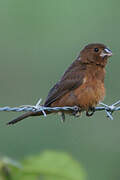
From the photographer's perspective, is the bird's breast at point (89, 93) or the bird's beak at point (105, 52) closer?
the bird's breast at point (89, 93)

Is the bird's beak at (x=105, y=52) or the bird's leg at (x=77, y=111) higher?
the bird's beak at (x=105, y=52)

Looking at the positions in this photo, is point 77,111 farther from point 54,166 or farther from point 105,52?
point 54,166

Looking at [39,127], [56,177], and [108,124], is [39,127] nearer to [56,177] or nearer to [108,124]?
[108,124]

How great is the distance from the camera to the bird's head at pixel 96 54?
18.5 ft

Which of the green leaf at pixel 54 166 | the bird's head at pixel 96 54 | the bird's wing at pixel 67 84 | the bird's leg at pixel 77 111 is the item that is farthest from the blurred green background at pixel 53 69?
the green leaf at pixel 54 166

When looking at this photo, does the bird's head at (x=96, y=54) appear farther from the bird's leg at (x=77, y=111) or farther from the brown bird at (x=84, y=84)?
the bird's leg at (x=77, y=111)

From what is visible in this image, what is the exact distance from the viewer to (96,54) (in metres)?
5.70

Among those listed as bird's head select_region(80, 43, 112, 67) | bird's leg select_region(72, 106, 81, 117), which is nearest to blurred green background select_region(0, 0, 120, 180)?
bird's leg select_region(72, 106, 81, 117)

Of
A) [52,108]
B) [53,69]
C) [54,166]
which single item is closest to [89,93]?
[52,108]

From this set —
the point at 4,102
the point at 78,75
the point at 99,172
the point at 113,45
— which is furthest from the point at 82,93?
the point at 113,45

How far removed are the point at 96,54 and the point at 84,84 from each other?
0.48 metres

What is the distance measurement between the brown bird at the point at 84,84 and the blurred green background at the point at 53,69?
0.52m

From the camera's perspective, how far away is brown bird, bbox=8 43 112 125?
17.3 ft

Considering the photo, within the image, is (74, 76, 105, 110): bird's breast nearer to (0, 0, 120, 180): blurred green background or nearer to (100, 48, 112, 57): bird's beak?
(100, 48, 112, 57): bird's beak
